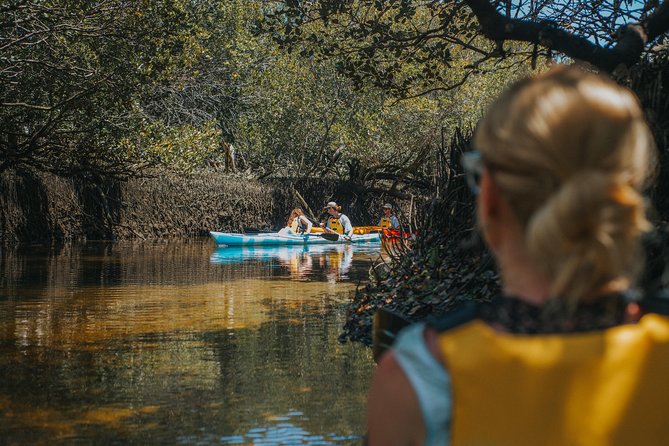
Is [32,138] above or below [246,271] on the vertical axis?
above

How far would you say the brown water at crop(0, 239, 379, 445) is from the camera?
6.41 metres

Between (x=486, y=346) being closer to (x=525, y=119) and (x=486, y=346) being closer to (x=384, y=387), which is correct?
(x=384, y=387)

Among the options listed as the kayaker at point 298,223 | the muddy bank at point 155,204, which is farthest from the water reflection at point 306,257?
the muddy bank at point 155,204

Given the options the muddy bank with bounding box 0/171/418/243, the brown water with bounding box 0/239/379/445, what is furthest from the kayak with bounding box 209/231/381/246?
the brown water with bounding box 0/239/379/445

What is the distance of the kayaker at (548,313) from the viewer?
1.52 metres

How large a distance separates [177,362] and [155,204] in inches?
1167

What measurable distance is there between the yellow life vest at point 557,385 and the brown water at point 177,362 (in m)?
4.53

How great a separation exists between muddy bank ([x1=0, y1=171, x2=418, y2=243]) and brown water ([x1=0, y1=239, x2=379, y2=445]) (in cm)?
1500

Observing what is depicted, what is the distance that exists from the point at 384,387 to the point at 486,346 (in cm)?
17

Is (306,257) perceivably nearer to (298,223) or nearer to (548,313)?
(298,223)

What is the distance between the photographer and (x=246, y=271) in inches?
821

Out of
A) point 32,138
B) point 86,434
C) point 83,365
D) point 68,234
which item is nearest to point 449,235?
point 83,365

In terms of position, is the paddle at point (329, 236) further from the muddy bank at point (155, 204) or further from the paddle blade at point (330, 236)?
the muddy bank at point (155, 204)

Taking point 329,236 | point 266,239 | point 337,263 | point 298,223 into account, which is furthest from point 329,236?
point 337,263
